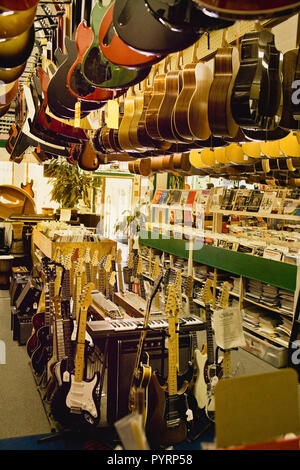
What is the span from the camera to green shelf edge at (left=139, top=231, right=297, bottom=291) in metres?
3.93

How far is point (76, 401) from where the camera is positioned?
8.49 ft

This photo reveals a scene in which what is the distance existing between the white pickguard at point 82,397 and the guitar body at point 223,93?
1707 millimetres

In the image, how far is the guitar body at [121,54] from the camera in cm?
151

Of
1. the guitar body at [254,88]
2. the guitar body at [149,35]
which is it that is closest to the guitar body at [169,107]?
the guitar body at [254,88]

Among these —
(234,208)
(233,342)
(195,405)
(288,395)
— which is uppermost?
(234,208)

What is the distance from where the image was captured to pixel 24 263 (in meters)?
7.37

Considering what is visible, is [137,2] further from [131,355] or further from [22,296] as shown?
[22,296]

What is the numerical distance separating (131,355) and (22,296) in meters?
2.09

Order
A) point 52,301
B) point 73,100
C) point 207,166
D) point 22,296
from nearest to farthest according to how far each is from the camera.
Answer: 1. point 73,100
2. point 52,301
3. point 22,296
4. point 207,166

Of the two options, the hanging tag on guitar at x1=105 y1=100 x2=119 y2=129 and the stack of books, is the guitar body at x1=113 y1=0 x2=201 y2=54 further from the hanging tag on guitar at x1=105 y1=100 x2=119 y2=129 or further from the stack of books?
the stack of books

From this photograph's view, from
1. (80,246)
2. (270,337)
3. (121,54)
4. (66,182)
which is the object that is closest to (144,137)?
(121,54)

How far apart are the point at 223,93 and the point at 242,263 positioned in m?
2.91

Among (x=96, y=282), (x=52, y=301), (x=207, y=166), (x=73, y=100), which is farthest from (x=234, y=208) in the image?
(x=73, y=100)

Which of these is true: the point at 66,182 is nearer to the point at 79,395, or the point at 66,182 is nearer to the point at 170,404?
the point at 79,395
